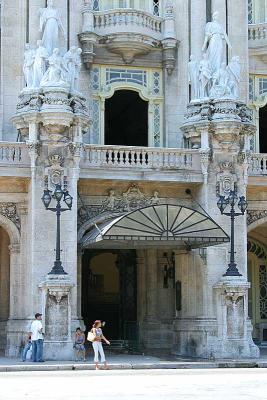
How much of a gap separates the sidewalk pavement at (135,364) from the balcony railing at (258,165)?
775 centimetres

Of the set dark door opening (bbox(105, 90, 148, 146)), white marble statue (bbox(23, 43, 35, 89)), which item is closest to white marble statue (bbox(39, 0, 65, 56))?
white marble statue (bbox(23, 43, 35, 89))

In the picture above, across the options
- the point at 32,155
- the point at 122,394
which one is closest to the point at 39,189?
the point at 32,155

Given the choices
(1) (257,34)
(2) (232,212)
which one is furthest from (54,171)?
(1) (257,34)

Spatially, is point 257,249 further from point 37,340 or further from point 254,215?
A: point 37,340

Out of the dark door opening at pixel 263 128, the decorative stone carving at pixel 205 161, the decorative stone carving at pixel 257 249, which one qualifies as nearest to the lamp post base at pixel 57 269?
the decorative stone carving at pixel 205 161

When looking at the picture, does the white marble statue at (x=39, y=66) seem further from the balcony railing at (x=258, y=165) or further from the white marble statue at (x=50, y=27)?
the balcony railing at (x=258, y=165)

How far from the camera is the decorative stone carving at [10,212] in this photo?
35.4 meters

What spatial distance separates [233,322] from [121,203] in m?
6.45

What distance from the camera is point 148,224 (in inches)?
1314

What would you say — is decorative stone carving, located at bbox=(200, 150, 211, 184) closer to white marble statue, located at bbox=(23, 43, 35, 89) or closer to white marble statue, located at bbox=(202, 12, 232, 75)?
white marble statue, located at bbox=(202, 12, 232, 75)

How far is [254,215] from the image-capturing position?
38.2 meters

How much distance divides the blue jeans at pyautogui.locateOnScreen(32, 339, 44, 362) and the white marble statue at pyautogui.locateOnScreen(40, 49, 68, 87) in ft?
31.0

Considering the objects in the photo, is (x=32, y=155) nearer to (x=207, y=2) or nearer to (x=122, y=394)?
(x=207, y=2)

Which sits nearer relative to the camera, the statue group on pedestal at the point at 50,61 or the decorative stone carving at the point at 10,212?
the statue group on pedestal at the point at 50,61
